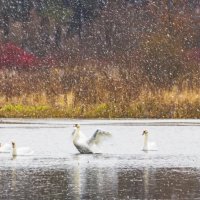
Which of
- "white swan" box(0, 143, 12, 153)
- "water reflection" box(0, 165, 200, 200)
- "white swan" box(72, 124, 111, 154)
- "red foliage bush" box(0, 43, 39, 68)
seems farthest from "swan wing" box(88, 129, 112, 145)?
"red foliage bush" box(0, 43, 39, 68)

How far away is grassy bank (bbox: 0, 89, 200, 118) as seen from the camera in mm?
38719

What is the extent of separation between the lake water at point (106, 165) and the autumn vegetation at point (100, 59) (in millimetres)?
4012

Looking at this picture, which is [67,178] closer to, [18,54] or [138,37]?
[18,54]

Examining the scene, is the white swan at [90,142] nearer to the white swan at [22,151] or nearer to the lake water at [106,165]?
the lake water at [106,165]

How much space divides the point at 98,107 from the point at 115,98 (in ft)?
3.96

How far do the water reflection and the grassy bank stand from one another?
684 inches

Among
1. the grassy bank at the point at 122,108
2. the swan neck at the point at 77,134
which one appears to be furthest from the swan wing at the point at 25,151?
the grassy bank at the point at 122,108

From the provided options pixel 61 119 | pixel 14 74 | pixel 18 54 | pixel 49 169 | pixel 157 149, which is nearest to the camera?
pixel 49 169

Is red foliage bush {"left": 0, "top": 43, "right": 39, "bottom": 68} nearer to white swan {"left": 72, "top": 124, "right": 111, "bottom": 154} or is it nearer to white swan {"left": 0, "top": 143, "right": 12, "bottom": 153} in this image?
white swan {"left": 0, "top": 143, "right": 12, "bottom": 153}

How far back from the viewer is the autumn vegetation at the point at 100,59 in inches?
1571

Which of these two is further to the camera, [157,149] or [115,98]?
[115,98]

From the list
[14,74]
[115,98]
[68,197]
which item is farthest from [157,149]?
[14,74]

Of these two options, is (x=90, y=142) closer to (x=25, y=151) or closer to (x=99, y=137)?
(x=99, y=137)

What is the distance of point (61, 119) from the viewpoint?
1515 inches
